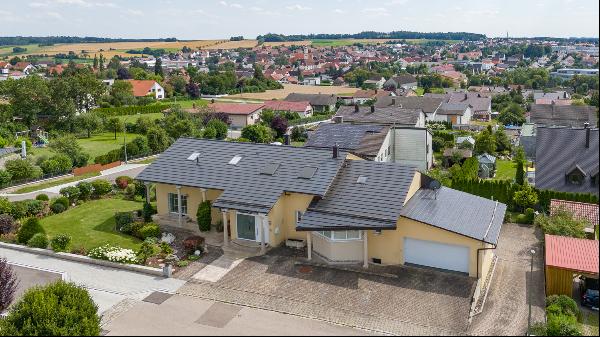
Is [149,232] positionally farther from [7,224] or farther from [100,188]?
[100,188]

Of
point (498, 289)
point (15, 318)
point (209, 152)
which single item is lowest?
point (498, 289)

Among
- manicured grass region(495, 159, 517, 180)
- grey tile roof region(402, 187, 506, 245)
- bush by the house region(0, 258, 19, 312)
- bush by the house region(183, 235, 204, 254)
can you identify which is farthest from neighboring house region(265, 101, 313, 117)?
bush by the house region(0, 258, 19, 312)

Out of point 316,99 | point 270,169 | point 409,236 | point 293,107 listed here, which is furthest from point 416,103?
point 409,236

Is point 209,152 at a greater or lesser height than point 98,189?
greater

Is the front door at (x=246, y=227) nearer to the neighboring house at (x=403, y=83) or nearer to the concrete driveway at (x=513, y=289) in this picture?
the concrete driveway at (x=513, y=289)

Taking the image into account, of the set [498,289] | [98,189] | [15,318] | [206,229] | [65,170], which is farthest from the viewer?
[65,170]

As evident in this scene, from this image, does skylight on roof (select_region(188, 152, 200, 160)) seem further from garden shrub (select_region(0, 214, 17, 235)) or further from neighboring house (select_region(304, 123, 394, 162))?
neighboring house (select_region(304, 123, 394, 162))

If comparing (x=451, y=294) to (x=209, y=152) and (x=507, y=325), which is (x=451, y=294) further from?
(x=209, y=152)

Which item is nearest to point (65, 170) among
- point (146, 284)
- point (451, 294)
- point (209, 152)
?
point (209, 152)
